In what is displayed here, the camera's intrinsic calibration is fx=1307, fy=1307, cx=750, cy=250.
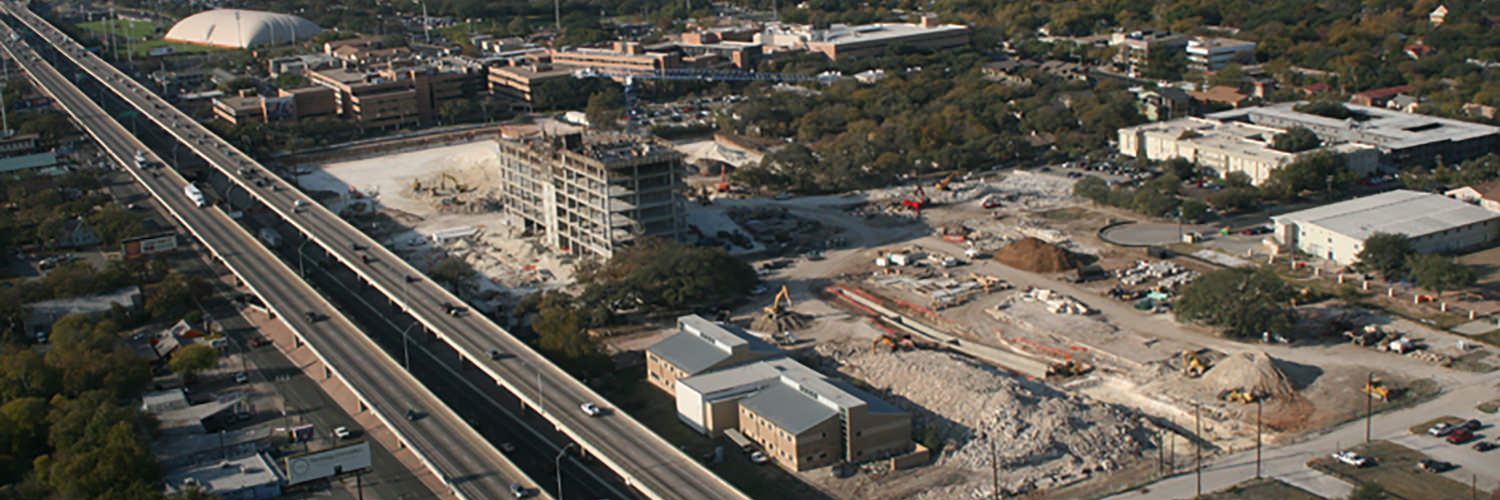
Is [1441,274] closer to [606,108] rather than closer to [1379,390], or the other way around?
[1379,390]

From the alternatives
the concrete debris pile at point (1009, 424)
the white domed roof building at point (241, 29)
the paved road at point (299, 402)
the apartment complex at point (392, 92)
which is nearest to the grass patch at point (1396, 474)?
the concrete debris pile at point (1009, 424)

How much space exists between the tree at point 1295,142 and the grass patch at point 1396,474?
23.1 m

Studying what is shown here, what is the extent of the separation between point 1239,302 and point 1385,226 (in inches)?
325

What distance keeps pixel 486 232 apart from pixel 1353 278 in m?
24.8

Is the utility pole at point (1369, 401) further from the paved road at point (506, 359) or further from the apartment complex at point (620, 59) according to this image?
the apartment complex at point (620, 59)

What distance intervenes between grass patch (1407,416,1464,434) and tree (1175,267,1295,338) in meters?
4.81

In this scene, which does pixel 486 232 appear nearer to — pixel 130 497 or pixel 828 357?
pixel 828 357

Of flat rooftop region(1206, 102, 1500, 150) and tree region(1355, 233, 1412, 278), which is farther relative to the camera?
flat rooftop region(1206, 102, 1500, 150)

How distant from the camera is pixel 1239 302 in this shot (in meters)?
28.6

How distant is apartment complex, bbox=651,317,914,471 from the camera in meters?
23.0

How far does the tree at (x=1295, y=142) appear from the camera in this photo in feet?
144

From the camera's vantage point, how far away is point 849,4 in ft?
321

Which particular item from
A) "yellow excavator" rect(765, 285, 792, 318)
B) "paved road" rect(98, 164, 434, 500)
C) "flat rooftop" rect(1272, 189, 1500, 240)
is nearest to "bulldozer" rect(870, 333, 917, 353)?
"yellow excavator" rect(765, 285, 792, 318)

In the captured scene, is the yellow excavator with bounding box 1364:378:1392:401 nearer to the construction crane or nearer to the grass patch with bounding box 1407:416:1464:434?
the grass patch with bounding box 1407:416:1464:434
